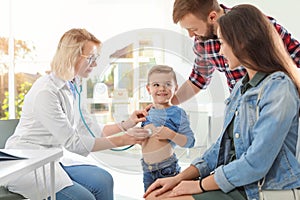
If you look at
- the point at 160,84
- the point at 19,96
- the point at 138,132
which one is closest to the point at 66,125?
the point at 138,132

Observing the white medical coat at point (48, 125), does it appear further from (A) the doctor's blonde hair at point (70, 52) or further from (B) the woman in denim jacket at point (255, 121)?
(B) the woman in denim jacket at point (255, 121)

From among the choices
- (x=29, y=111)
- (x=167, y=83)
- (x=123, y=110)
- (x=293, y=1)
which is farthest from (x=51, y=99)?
(x=293, y=1)

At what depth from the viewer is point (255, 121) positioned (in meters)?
1.21

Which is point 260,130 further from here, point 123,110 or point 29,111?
point 29,111

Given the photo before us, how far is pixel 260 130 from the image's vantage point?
117 centimetres

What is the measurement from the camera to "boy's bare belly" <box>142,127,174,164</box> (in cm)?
162

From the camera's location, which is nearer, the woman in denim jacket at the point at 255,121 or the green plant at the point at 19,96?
the woman in denim jacket at the point at 255,121

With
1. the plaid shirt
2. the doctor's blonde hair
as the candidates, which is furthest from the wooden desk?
the plaid shirt

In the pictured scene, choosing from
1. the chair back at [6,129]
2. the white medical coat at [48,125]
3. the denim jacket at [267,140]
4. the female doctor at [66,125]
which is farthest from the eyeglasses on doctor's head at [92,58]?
the denim jacket at [267,140]

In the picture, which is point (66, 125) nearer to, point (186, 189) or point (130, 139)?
point (130, 139)

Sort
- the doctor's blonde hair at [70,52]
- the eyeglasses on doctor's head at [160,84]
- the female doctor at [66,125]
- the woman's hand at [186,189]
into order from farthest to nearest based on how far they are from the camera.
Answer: the doctor's blonde hair at [70,52]
the female doctor at [66,125]
the eyeglasses on doctor's head at [160,84]
the woman's hand at [186,189]

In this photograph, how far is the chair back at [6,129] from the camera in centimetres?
204

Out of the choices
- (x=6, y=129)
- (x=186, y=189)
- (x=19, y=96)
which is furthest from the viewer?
(x=19, y=96)

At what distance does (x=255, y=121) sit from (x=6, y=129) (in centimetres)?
127
